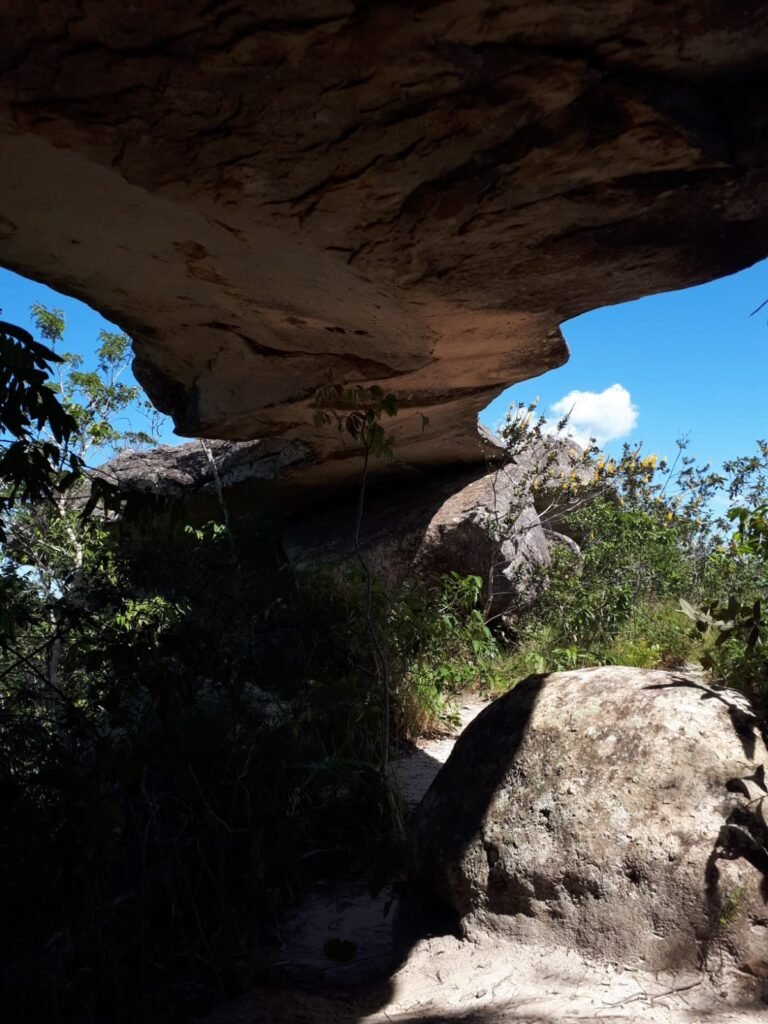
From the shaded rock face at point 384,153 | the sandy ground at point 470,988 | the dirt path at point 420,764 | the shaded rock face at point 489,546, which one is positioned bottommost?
the sandy ground at point 470,988

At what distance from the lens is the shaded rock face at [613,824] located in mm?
2336

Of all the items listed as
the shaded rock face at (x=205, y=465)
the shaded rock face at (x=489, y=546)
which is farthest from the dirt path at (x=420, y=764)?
the shaded rock face at (x=205, y=465)

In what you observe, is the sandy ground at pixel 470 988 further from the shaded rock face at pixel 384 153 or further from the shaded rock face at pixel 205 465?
the shaded rock face at pixel 205 465

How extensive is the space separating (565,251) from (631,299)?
1.71ft

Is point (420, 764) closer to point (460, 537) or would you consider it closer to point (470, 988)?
point (470, 988)

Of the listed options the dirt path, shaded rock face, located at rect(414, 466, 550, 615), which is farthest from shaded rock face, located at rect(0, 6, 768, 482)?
shaded rock face, located at rect(414, 466, 550, 615)

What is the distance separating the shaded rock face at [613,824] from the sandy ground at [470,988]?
6 cm

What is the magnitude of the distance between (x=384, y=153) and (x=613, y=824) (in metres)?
1.95

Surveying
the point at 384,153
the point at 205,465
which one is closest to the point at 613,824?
the point at 384,153

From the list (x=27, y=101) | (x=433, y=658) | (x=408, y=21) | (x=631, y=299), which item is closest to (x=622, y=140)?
(x=408, y=21)

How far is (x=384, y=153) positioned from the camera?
90.7 inches

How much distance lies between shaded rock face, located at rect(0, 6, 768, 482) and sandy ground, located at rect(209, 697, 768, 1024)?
212cm

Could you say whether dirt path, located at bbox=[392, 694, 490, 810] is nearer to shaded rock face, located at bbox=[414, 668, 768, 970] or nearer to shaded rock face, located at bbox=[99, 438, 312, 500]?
shaded rock face, located at bbox=[414, 668, 768, 970]

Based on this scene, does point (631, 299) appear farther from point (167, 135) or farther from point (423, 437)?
point (423, 437)
